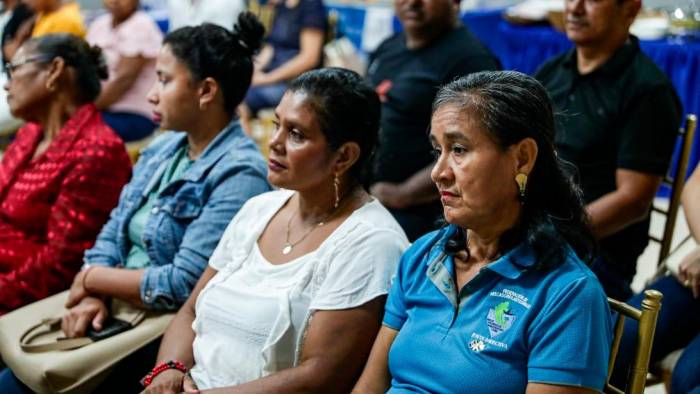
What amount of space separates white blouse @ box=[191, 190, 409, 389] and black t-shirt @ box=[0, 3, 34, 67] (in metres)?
3.16

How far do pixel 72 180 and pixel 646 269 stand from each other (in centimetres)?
244

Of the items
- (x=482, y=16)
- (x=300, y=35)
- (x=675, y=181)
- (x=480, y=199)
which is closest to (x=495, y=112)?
(x=480, y=199)

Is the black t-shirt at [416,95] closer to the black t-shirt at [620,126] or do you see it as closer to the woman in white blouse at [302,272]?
the black t-shirt at [620,126]

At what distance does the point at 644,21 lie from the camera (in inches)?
176

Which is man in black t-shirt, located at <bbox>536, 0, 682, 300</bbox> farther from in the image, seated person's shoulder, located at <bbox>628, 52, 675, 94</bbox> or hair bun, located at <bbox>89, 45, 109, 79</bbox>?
hair bun, located at <bbox>89, 45, 109, 79</bbox>

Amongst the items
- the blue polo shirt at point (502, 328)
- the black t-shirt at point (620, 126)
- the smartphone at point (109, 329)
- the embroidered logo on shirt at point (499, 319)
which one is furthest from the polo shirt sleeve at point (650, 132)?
the smartphone at point (109, 329)

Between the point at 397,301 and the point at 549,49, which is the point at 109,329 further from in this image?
the point at 549,49

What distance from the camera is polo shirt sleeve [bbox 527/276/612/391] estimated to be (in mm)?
1230

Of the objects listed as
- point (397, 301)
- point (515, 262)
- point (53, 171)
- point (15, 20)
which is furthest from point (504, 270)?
point (15, 20)

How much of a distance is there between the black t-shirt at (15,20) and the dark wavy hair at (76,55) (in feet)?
6.89

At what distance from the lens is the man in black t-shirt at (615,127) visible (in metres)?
2.13

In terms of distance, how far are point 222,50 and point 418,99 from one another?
70 cm

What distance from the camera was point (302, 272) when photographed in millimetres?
1673

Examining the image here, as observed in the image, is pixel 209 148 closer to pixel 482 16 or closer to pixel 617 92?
pixel 617 92
